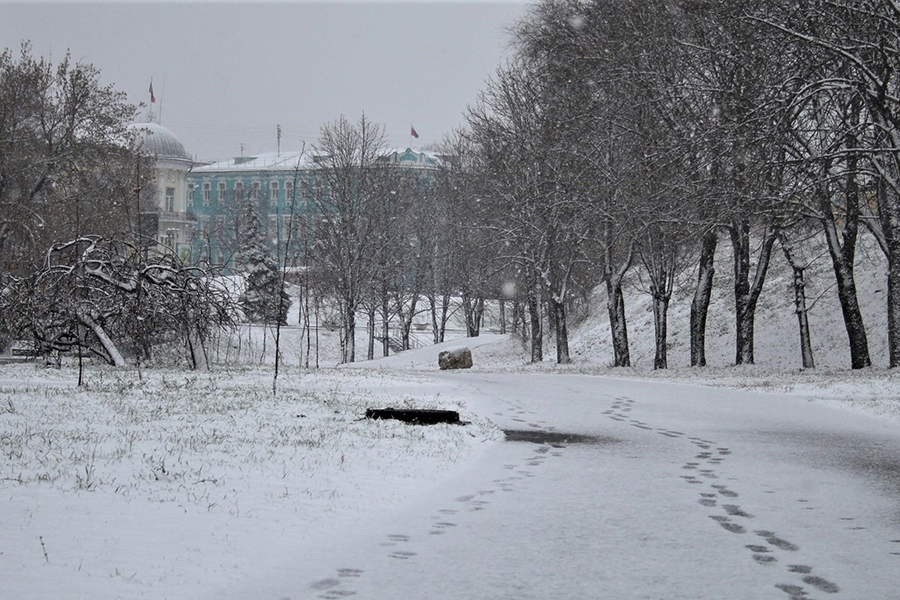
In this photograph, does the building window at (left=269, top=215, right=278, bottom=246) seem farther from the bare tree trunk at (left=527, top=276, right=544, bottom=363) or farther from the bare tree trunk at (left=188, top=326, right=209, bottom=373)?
the bare tree trunk at (left=188, top=326, right=209, bottom=373)

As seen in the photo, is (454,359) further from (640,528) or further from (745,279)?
(640,528)

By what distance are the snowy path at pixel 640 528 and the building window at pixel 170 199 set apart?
89694 mm

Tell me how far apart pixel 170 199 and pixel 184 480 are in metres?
94.4

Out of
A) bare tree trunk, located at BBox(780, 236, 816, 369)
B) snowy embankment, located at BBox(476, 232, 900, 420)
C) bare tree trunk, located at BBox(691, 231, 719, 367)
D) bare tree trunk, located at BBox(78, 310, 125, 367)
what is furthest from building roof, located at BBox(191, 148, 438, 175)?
bare tree trunk, located at BBox(78, 310, 125, 367)

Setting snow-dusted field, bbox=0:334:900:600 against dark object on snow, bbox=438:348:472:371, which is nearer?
snow-dusted field, bbox=0:334:900:600

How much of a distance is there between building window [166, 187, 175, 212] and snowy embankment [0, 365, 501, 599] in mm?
84705

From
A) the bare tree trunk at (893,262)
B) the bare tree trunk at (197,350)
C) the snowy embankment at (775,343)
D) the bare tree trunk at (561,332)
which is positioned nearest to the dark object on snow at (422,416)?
the snowy embankment at (775,343)

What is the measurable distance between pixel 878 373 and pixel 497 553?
19576 mm

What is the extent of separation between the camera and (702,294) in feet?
105

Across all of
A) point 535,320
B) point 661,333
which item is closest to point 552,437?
point 661,333

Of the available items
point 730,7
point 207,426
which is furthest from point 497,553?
point 730,7

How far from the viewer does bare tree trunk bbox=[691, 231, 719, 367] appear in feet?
102

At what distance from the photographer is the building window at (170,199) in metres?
98.2

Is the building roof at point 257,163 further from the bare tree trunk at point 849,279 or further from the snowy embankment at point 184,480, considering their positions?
the snowy embankment at point 184,480
